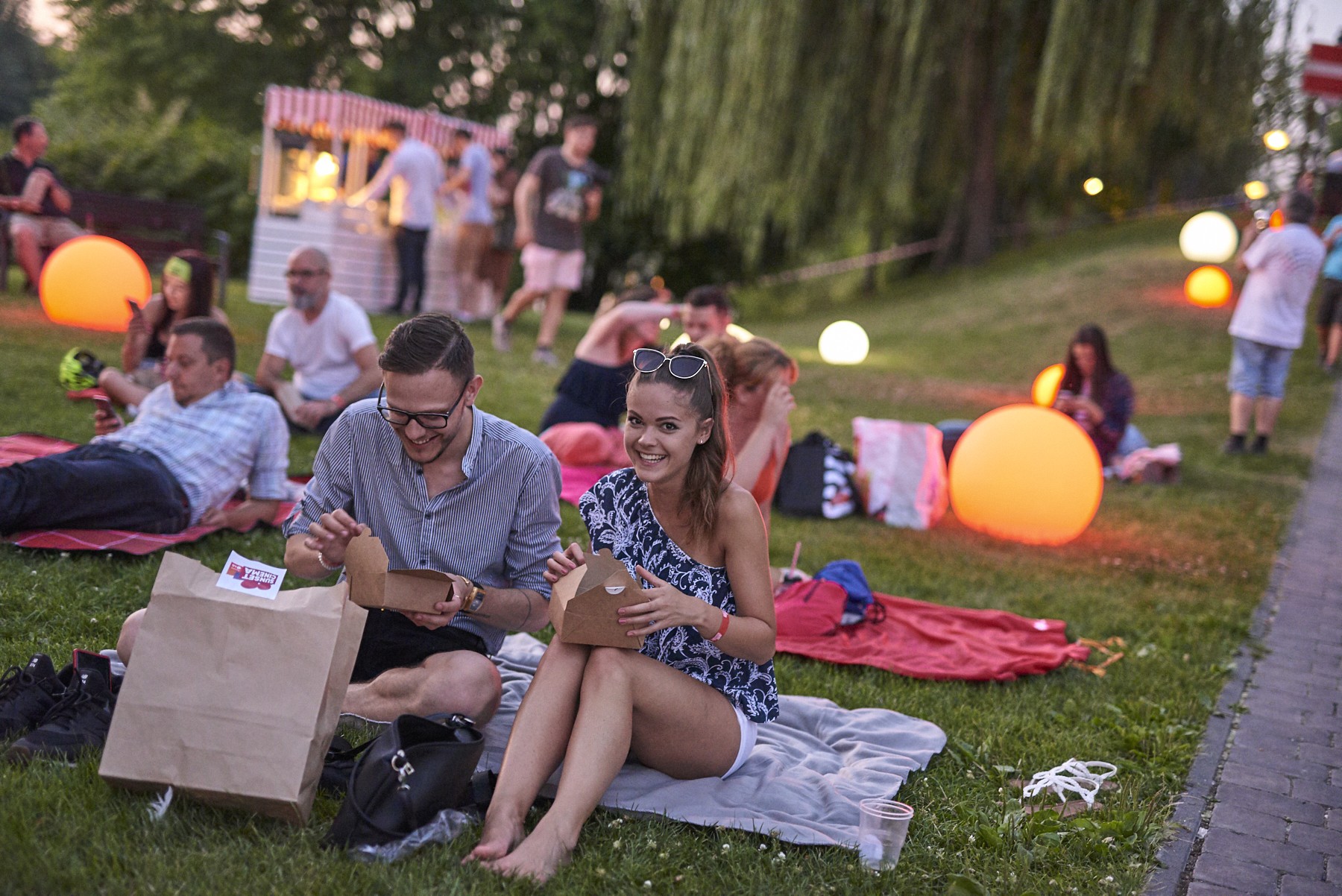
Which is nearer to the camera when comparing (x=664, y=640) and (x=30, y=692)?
(x=30, y=692)

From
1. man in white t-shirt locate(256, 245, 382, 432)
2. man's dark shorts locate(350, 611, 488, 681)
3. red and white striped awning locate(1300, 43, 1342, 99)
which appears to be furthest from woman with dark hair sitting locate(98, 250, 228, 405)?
red and white striped awning locate(1300, 43, 1342, 99)

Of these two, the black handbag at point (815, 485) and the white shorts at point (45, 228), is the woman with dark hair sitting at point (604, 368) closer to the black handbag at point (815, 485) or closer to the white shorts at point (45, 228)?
the black handbag at point (815, 485)

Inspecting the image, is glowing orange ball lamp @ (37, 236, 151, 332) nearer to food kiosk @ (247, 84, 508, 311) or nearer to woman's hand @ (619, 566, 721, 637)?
food kiosk @ (247, 84, 508, 311)

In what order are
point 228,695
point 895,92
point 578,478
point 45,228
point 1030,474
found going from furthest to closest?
point 895,92
point 45,228
point 578,478
point 1030,474
point 228,695

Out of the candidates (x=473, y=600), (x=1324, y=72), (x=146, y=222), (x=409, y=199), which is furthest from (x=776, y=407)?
(x=146, y=222)

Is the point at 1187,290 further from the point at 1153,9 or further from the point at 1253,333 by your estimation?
Result: the point at 1253,333

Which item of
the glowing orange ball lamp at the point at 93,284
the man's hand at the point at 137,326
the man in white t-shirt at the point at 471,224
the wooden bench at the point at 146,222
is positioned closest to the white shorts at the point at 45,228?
the wooden bench at the point at 146,222

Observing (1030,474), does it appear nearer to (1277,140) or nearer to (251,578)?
(251,578)

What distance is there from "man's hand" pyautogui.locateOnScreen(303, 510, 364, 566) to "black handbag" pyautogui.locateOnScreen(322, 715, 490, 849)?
1.66ft

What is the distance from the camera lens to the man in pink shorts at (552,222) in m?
12.3

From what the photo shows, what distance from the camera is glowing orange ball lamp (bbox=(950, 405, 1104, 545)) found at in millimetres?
6789

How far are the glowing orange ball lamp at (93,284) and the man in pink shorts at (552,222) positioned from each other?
371 cm

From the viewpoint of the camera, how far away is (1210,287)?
15398mm

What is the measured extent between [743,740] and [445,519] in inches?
43.0
